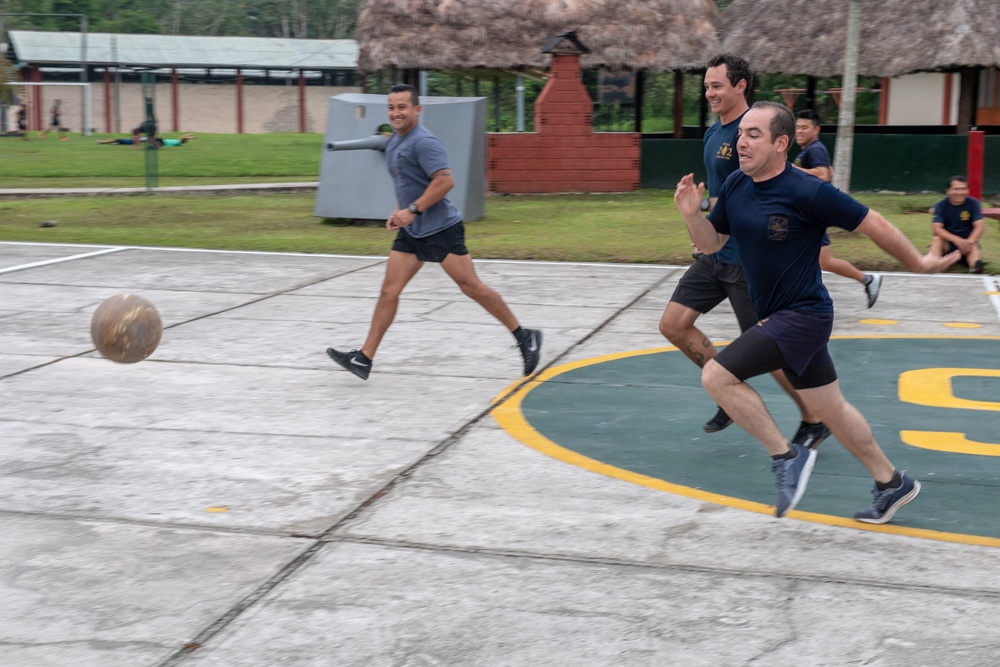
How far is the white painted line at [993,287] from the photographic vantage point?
10859 mm

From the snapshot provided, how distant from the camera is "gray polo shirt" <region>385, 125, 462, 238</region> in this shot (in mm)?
7773

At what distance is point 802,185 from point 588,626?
196cm

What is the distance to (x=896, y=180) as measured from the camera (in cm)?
2327

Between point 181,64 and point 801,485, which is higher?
point 181,64

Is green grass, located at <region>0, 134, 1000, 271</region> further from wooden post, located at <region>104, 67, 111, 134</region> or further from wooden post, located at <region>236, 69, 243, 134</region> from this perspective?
wooden post, located at <region>236, 69, 243, 134</region>

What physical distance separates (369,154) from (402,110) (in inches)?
406

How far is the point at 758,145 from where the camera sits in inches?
191

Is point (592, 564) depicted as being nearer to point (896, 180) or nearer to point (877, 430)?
point (877, 430)

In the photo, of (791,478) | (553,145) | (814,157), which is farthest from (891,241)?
(553,145)

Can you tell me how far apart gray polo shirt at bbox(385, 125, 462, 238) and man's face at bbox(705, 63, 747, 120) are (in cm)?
204

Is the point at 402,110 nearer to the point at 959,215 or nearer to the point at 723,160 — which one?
the point at 723,160

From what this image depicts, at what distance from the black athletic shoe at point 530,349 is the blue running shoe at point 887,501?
3.21m

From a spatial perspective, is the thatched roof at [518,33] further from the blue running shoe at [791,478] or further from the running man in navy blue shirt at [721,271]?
the blue running shoe at [791,478]

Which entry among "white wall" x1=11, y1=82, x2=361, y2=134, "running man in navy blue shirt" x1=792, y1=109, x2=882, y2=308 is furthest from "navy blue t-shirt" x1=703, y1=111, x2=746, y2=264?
"white wall" x1=11, y1=82, x2=361, y2=134
